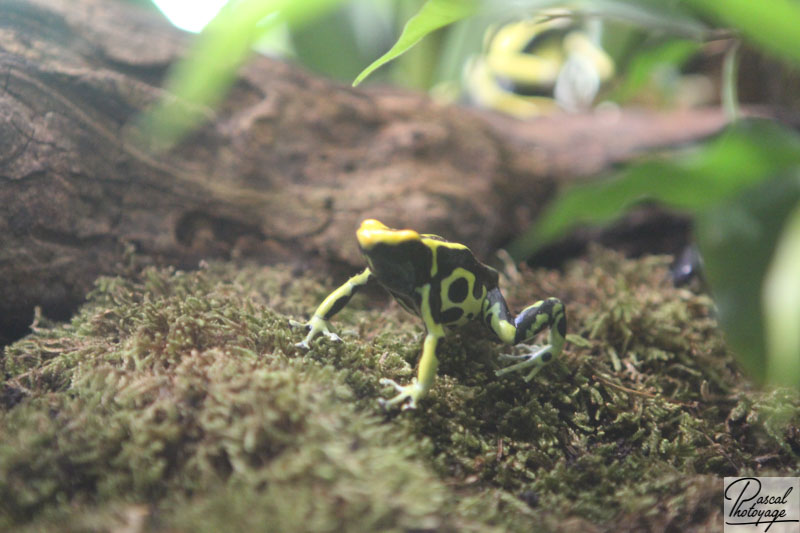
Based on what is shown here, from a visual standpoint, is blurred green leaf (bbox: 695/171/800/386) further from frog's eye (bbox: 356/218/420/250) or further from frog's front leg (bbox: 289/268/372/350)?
frog's front leg (bbox: 289/268/372/350)

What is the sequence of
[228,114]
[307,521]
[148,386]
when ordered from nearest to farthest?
[307,521], [148,386], [228,114]

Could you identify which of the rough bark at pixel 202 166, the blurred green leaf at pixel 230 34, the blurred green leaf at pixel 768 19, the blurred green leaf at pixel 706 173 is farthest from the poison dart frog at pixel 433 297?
the blurred green leaf at pixel 768 19

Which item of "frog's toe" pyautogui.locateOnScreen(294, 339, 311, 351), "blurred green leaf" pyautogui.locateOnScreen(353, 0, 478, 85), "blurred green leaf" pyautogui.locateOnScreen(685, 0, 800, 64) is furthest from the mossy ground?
"blurred green leaf" pyautogui.locateOnScreen(685, 0, 800, 64)

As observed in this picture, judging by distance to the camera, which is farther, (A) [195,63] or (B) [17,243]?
(B) [17,243]

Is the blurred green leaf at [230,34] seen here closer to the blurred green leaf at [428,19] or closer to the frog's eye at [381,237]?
the blurred green leaf at [428,19]

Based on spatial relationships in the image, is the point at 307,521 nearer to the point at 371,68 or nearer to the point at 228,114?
the point at 371,68

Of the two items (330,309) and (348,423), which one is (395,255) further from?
(348,423)

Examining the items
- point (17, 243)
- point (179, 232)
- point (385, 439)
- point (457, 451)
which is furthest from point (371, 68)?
point (17, 243)

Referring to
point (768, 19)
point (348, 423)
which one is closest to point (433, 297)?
point (348, 423)
